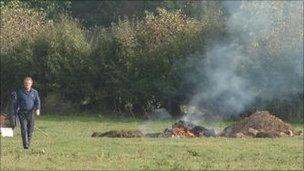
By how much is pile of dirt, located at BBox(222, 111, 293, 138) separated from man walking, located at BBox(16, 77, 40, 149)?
26.4 feet

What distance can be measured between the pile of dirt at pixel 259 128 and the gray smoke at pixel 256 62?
9.18m

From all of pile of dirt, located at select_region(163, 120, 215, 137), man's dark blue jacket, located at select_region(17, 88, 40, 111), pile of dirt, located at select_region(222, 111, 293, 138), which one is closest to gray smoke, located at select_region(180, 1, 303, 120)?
pile of dirt, located at select_region(222, 111, 293, 138)

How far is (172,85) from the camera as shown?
119 ft

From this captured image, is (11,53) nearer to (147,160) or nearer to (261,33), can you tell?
(261,33)

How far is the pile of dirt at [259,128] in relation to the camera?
75.9ft

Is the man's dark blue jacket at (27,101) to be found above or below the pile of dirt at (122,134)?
above

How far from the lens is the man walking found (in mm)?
17078

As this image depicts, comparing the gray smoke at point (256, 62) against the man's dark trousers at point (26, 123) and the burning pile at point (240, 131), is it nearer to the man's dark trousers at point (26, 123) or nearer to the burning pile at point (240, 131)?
the burning pile at point (240, 131)

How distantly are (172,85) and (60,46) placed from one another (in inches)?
259

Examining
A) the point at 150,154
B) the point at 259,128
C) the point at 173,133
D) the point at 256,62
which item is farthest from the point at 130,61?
the point at 150,154

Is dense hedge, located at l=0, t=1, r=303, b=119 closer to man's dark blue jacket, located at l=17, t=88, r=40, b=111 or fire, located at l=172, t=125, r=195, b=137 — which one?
fire, located at l=172, t=125, r=195, b=137

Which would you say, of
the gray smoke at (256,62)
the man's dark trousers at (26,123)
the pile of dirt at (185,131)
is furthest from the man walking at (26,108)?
the gray smoke at (256,62)

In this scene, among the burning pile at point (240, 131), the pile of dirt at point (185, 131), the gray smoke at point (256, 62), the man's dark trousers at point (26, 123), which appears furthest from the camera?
the gray smoke at point (256, 62)

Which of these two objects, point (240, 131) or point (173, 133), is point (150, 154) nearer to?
point (173, 133)
